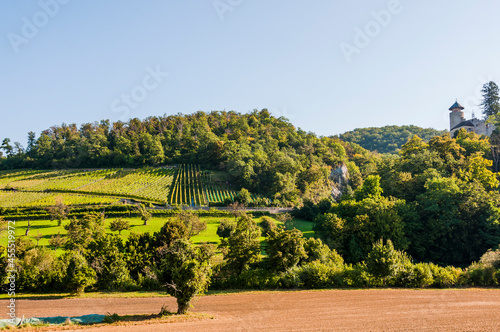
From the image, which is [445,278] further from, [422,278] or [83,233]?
[83,233]

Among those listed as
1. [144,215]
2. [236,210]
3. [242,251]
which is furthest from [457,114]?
[144,215]

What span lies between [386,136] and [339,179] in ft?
256

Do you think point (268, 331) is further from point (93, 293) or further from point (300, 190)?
point (300, 190)

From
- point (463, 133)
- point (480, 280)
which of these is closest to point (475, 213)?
point (480, 280)

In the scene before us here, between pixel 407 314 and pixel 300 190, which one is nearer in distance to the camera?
pixel 407 314

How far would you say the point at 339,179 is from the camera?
7838 cm

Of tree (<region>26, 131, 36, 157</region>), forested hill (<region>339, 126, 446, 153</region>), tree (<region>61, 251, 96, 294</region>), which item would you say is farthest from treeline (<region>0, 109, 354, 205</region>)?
tree (<region>61, 251, 96, 294</region>)

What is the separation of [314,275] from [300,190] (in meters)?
46.4

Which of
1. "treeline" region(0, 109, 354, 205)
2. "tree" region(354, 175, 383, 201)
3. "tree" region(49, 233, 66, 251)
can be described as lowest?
"tree" region(49, 233, 66, 251)

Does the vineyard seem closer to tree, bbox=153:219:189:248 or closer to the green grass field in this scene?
the green grass field

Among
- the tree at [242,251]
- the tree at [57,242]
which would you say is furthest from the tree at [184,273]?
the tree at [57,242]

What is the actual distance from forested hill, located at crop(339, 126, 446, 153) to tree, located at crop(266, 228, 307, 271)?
4698 inches

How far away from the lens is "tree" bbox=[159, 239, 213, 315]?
16.9 m

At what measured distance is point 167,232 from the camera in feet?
91.5
